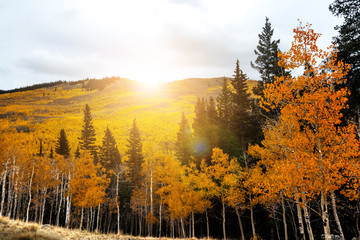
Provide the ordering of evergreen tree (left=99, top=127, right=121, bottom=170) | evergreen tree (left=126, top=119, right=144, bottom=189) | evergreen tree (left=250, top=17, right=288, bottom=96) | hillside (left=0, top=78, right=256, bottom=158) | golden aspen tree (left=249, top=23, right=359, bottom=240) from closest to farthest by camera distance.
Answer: golden aspen tree (left=249, top=23, right=359, bottom=240)
evergreen tree (left=250, top=17, right=288, bottom=96)
evergreen tree (left=126, top=119, right=144, bottom=189)
evergreen tree (left=99, top=127, right=121, bottom=170)
hillside (left=0, top=78, right=256, bottom=158)

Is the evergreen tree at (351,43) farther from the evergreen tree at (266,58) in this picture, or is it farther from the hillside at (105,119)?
the hillside at (105,119)

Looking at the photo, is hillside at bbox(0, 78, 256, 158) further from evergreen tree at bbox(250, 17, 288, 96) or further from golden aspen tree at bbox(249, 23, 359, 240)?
golden aspen tree at bbox(249, 23, 359, 240)

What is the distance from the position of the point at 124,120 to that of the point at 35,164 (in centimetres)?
10326

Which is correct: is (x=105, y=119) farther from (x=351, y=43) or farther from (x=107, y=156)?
(x=351, y=43)

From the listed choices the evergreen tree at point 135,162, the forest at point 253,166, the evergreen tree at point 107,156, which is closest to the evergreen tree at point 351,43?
the forest at point 253,166

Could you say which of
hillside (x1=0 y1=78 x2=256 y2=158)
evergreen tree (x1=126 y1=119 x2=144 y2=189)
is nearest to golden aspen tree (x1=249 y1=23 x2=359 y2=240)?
evergreen tree (x1=126 y1=119 x2=144 y2=189)

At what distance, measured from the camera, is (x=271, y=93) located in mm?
11250

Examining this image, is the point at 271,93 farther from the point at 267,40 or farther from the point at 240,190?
the point at 267,40

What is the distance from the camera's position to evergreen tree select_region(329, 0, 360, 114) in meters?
10.9

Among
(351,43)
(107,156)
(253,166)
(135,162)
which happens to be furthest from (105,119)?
(351,43)

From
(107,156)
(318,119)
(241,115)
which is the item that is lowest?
(107,156)

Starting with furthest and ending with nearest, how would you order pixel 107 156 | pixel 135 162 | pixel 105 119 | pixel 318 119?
pixel 105 119 < pixel 107 156 < pixel 135 162 < pixel 318 119

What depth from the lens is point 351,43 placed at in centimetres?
1310

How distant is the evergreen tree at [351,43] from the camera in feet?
35.8
